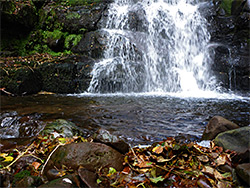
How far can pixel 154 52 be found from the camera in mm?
9859

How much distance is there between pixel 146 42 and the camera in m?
10.1

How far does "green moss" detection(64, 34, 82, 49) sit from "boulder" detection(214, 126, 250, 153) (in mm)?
10332

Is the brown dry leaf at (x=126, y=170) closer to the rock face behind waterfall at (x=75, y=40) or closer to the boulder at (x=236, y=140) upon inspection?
the boulder at (x=236, y=140)

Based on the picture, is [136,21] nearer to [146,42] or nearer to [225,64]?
[146,42]

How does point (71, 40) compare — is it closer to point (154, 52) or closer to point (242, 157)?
point (154, 52)

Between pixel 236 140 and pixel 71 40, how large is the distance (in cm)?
1102

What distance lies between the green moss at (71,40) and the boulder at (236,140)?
→ 10.3 meters

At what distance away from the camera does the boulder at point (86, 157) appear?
1.85 metres

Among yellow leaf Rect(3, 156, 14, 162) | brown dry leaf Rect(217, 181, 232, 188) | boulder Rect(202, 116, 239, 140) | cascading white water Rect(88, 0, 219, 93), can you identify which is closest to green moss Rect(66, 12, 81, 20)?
cascading white water Rect(88, 0, 219, 93)

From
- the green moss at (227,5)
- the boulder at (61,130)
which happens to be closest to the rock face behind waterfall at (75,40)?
the green moss at (227,5)

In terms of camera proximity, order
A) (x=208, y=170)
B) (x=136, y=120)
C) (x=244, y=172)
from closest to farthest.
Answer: (x=244, y=172) < (x=208, y=170) < (x=136, y=120)

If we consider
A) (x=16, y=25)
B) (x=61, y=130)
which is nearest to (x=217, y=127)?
(x=61, y=130)

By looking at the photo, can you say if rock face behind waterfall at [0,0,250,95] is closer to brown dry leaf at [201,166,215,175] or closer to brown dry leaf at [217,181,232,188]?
brown dry leaf at [201,166,215,175]

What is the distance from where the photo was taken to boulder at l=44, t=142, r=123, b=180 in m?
1.85
